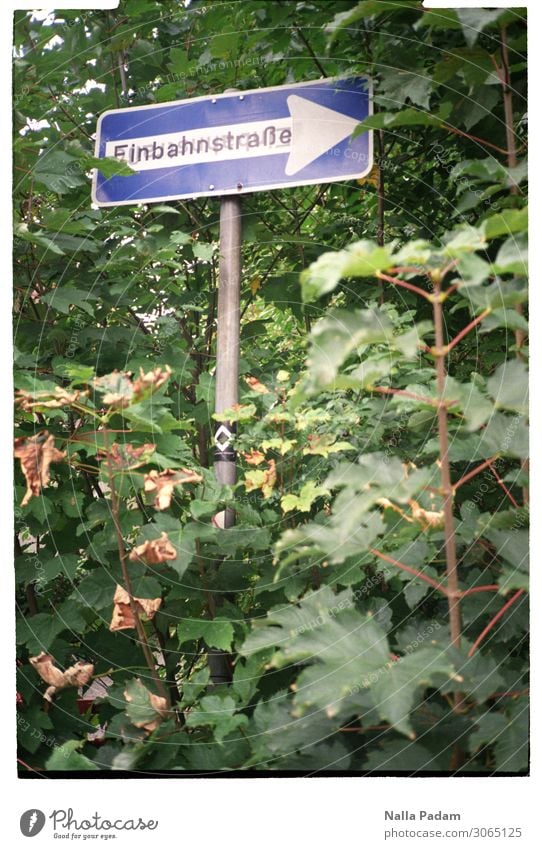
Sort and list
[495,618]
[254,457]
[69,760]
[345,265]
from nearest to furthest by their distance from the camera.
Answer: [345,265], [495,618], [69,760], [254,457]

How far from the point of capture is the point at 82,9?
93cm

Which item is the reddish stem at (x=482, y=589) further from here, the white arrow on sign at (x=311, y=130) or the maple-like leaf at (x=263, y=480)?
the white arrow on sign at (x=311, y=130)

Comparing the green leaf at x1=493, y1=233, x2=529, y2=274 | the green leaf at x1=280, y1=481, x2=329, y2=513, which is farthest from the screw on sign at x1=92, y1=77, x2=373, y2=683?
the green leaf at x1=493, y1=233, x2=529, y2=274

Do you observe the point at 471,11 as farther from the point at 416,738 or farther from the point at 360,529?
the point at 416,738

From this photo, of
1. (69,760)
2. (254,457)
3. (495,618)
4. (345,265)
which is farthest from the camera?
(254,457)

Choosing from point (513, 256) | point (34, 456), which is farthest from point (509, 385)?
point (34, 456)

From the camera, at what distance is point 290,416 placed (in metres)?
0.89

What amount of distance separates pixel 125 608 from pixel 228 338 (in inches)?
15.0

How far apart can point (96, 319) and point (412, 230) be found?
477mm

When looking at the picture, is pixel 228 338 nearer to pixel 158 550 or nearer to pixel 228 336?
pixel 228 336

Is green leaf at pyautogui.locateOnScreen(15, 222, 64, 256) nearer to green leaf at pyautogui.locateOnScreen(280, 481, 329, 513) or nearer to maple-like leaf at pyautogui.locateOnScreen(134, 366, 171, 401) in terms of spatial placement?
maple-like leaf at pyautogui.locateOnScreen(134, 366, 171, 401)

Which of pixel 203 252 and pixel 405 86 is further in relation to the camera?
pixel 203 252
